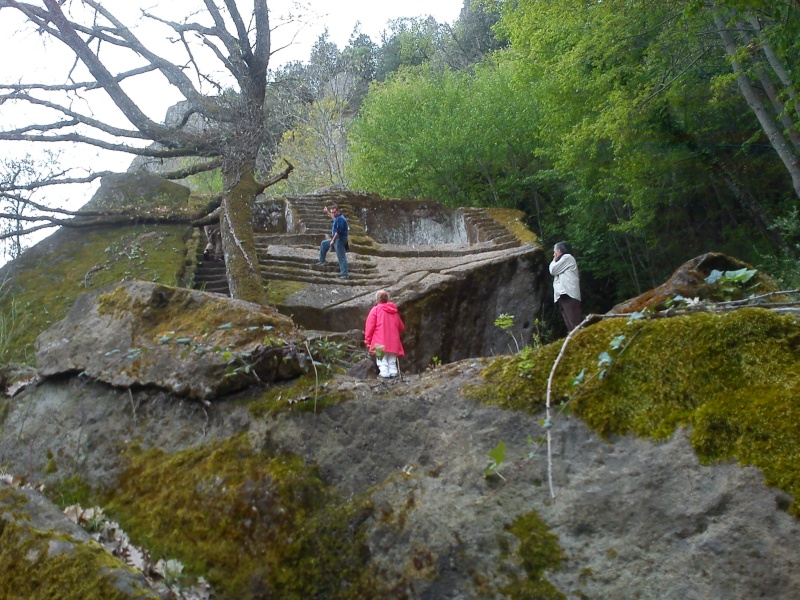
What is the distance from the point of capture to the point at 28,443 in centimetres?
402

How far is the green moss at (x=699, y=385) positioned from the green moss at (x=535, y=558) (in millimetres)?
446

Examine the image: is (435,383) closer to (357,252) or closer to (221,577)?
(221,577)

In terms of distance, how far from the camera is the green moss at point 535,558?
2.41m

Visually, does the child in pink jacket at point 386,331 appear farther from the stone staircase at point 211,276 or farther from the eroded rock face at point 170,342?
the stone staircase at point 211,276

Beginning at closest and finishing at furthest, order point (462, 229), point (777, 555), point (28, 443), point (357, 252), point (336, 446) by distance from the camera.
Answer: point (777, 555)
point (336, 446)
point (28, 443)
point (357, 252)
point (462, 229)

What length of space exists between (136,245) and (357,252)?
5.24 m

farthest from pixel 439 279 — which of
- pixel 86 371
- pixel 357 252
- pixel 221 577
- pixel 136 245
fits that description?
pixel 221 577

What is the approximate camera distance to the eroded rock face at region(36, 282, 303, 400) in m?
3.58

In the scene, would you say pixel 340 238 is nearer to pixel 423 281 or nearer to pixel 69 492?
pixel 423 281

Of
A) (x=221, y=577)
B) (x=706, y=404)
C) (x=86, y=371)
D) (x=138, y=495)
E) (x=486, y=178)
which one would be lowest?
(x=221, y=577)

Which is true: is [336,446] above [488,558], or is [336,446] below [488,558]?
above

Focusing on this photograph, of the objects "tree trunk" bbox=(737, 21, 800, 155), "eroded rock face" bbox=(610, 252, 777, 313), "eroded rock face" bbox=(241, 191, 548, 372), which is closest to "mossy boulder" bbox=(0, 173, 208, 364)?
"eroded rock face" bbox=(241, 191, 548, 372)

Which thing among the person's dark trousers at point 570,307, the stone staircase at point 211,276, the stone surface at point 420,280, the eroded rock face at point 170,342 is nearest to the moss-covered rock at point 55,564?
the eroded rock face at point 170,342

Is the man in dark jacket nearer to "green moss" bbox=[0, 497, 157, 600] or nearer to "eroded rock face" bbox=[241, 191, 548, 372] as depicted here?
"eroded rock face" bbox=[241, 191, 548, 372]
